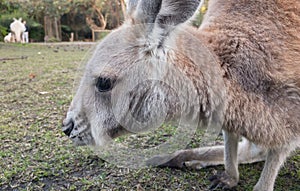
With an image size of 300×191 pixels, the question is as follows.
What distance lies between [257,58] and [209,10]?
492mm

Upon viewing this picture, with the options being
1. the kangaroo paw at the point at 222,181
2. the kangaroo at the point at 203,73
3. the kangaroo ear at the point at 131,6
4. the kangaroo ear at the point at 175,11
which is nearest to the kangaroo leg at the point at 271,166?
the kangaroo at the point at 203,73

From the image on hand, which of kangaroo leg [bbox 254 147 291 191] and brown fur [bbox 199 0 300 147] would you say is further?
kangaroo leg [bbox 254 147 291 191]

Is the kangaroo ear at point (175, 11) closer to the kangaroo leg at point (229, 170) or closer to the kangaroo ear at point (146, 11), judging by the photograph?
the kangaroo ear at point (146, 11)

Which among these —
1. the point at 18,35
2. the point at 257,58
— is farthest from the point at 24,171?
the point at 18,35

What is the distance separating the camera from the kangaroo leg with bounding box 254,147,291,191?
1.75 meters

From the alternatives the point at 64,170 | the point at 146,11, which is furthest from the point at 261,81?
the point at 64,170

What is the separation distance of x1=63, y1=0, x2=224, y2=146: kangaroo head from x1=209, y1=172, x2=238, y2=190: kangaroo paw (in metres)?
0.54

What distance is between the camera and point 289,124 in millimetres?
1643

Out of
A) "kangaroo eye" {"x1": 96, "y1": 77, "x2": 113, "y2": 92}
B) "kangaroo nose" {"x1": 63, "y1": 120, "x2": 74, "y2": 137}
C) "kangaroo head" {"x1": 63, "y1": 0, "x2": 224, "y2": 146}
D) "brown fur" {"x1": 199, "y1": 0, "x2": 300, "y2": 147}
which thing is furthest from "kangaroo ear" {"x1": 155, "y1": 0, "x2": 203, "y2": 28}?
"kangaroo nose" {"x1": 63, "y1": 120, "x2": 74, "y2": 137}

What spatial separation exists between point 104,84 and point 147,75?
21cm

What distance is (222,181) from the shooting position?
79.7 inches

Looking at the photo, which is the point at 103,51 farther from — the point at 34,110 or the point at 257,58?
the point at 34,110

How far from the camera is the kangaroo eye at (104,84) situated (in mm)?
1626

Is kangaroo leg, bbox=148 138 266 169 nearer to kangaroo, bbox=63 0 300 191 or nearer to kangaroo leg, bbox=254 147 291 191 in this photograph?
kangaroo leg, bbox=254 147 291 191
